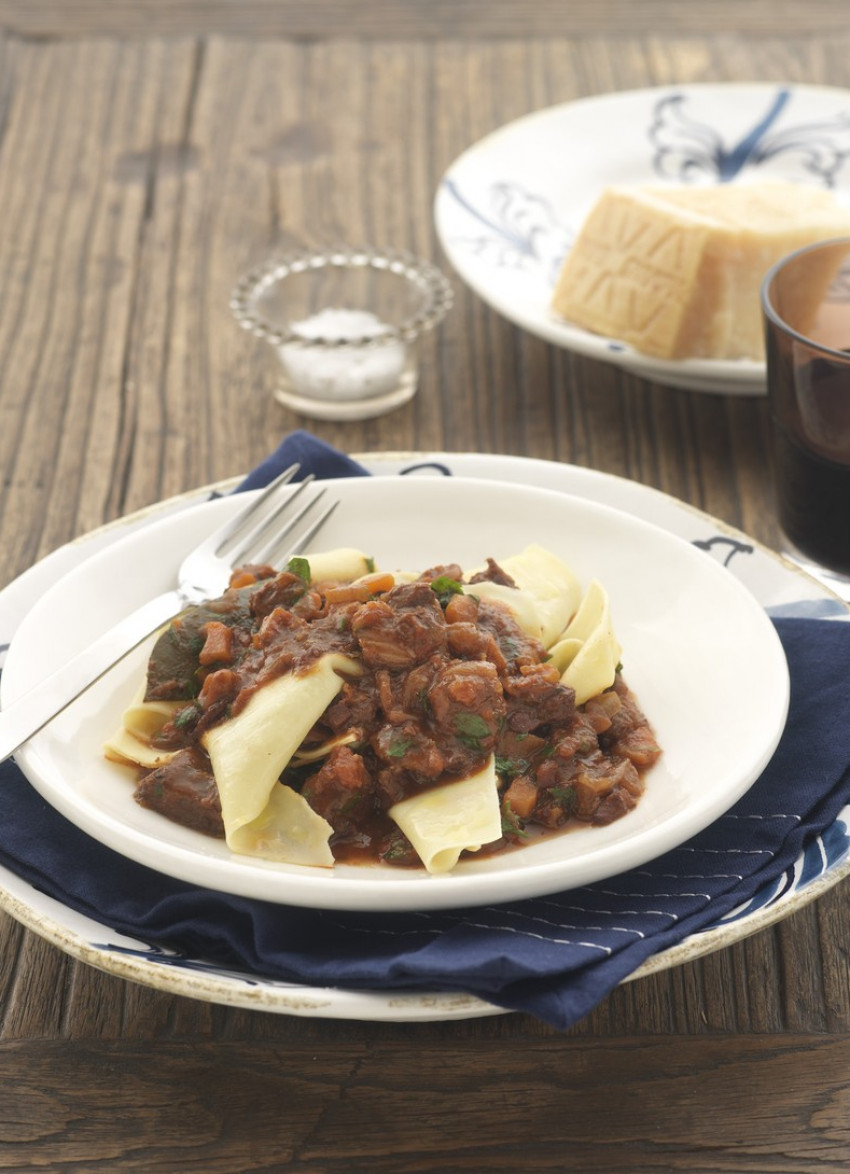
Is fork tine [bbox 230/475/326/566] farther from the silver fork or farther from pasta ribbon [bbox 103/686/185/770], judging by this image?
pasta ribbon [bbox 103/686/185/770]

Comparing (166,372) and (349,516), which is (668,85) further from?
(349,516)

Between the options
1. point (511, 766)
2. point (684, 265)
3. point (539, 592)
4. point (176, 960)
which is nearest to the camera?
point (176, 960)

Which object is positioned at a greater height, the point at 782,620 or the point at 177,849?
the point at 177,849

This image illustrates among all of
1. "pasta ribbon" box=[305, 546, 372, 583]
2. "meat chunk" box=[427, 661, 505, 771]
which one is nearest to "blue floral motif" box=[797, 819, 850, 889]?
"meat chunk" box=[427, 661, 505, 771]

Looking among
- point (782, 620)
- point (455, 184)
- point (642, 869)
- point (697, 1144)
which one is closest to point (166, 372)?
point (455, 184)

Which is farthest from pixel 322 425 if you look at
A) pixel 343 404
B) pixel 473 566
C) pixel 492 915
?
pixel 492 915

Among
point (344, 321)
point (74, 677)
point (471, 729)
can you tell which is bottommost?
point (344, 321)

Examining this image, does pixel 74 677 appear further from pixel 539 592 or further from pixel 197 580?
pixel 539 592
